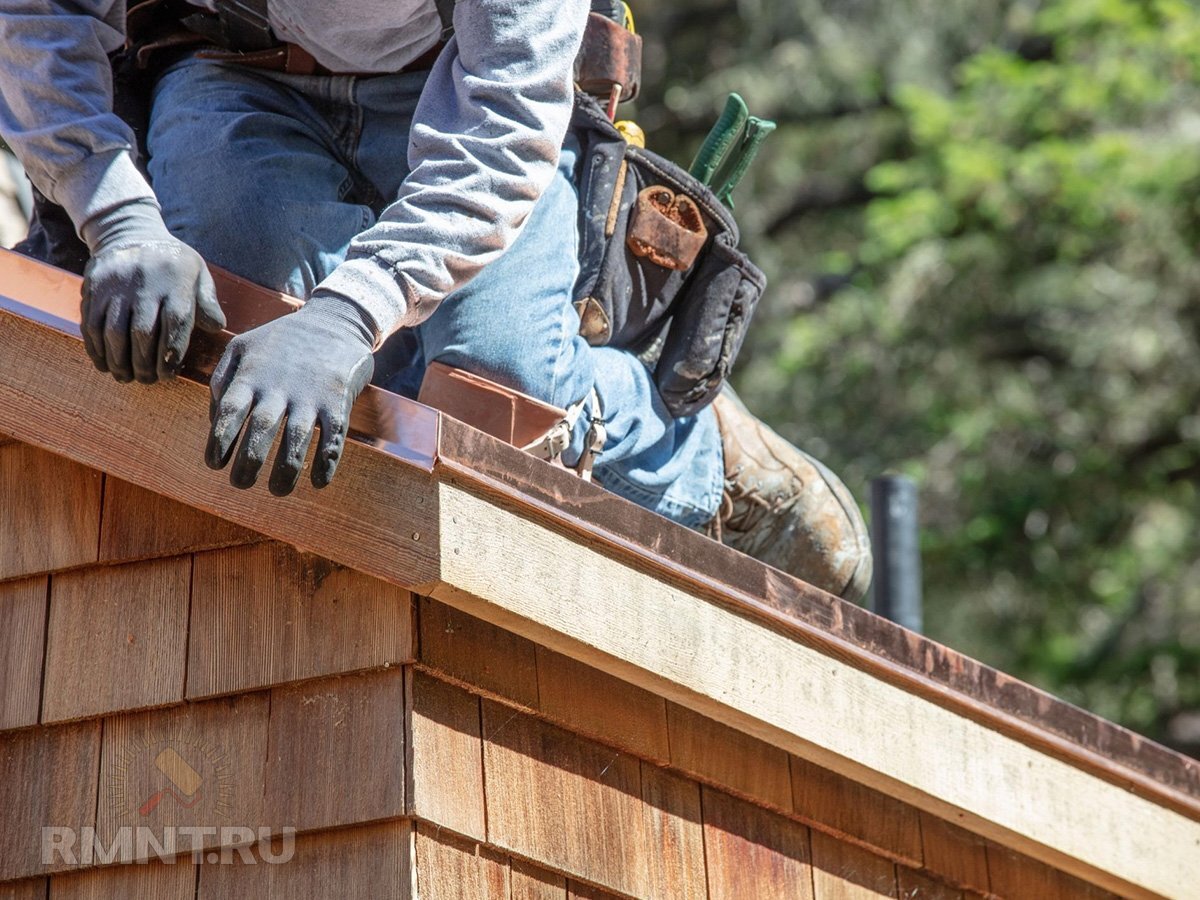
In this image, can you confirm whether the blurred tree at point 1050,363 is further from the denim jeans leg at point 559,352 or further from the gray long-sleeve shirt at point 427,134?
the gray long-sleeve shirt at point 427,134

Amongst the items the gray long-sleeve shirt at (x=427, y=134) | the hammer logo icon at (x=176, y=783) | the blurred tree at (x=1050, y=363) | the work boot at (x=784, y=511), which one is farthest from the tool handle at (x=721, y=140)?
the blurred tree at (x=1050, y=363)

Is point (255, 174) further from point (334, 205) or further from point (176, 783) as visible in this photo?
point (176, 783)

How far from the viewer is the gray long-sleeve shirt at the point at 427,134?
2.11m

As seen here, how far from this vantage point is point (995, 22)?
1034 centimetres

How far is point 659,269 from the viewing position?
9.05 feet

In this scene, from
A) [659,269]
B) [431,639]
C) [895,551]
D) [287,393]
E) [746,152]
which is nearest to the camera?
[287,393]

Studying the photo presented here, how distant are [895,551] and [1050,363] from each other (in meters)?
5.40

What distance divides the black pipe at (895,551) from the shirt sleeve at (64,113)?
2369 millimetres

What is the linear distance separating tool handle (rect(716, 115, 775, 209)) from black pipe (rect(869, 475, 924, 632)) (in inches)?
53.2

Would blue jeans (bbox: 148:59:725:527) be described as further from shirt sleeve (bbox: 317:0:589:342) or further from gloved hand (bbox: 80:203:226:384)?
gloved hand (bbox: 80:203:226:384)

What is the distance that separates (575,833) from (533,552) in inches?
14.8

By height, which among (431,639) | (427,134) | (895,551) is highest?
(895,551)

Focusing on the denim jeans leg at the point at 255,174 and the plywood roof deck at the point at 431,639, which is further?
the denim jeans leg at the point at 255,174

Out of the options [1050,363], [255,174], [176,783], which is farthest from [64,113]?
[1050,363]
